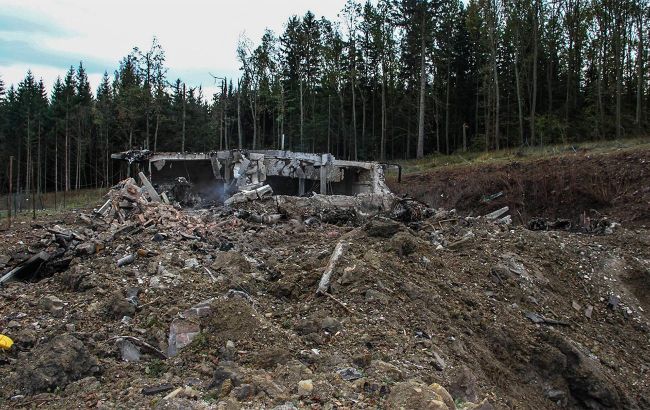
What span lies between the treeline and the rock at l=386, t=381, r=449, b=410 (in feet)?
77.8

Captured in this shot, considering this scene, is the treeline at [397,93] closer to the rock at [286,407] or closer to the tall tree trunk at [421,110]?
the tall tree trunk at [421,110]

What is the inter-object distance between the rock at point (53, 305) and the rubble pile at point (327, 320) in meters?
0.02

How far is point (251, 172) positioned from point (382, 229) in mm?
9418

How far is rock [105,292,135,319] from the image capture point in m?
5.33

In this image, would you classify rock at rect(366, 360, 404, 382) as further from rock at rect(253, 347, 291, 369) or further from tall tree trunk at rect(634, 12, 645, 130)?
tall tree trunk at rect(634, 12, 645, 130)

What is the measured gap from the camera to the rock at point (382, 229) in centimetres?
755

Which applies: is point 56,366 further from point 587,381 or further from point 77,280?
point 587,381

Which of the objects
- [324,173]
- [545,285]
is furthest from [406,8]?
[545,285]

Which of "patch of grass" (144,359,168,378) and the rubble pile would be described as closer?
the rubble pile

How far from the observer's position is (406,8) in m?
29.8

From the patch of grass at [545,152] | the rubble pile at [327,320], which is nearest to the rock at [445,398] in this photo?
the rubble pile at [327,320]

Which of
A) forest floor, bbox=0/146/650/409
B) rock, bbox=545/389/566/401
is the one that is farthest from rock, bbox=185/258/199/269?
rock, bbox=545/389/566/401

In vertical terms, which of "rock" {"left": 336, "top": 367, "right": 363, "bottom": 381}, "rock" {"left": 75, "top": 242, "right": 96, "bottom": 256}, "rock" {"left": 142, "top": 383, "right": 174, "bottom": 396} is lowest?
"rock" {"left": 142, "top": 383, "right": 174, "bottom": 396}

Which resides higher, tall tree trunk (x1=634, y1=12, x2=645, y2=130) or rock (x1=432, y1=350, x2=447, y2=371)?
tall tree trunk (x1=634, y1=12, x2=645, y2=130)
